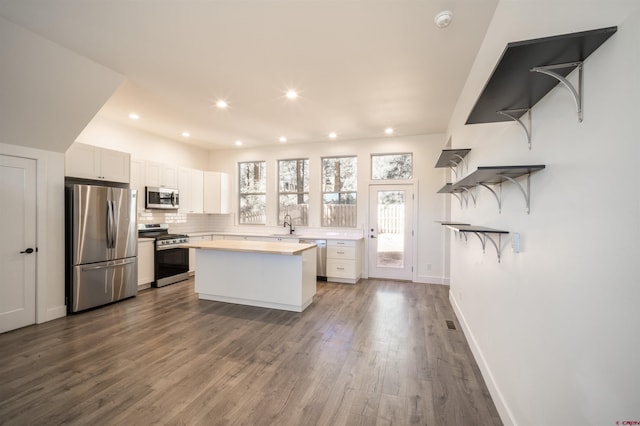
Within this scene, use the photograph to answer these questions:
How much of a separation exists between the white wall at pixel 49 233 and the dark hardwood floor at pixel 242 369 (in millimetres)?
265

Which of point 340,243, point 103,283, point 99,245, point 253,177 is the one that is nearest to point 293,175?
point 253,177

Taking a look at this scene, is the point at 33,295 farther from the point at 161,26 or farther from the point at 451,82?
the point at 451,82

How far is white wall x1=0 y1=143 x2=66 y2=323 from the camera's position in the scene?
3.35 metres

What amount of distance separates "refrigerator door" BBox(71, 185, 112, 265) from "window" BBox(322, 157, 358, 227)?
3878 mm

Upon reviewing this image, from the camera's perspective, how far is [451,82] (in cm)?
327

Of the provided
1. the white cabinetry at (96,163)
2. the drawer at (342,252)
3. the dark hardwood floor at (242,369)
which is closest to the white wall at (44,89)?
the white cabinetry at (96,163)

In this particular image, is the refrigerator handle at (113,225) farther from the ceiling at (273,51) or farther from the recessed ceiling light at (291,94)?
the recessed ceiling light at (291,94)

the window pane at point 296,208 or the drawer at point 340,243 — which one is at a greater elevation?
the window pane at point 296,208

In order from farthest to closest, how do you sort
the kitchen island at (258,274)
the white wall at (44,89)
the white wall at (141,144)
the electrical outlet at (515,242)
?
the white wall at (141,144) → the kitchen island at (258,274) → the white wall at (44,89) → the electrical outlet at (515,242)

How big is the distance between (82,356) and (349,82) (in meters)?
3.97

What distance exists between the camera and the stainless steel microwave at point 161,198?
512cm

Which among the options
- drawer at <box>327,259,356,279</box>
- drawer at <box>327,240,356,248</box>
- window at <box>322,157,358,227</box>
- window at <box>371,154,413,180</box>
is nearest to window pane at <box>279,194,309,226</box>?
window at <box>322,157,358,227</box>

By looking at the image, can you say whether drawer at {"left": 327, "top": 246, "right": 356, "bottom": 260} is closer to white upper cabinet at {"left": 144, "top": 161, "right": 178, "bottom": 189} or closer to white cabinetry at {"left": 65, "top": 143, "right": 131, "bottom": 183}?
white upper cabinet at {"left": 144, "top": 161, "right": 178, "bottom": 189}

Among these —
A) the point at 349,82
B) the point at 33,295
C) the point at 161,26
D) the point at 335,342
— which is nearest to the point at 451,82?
the point at 349,82
